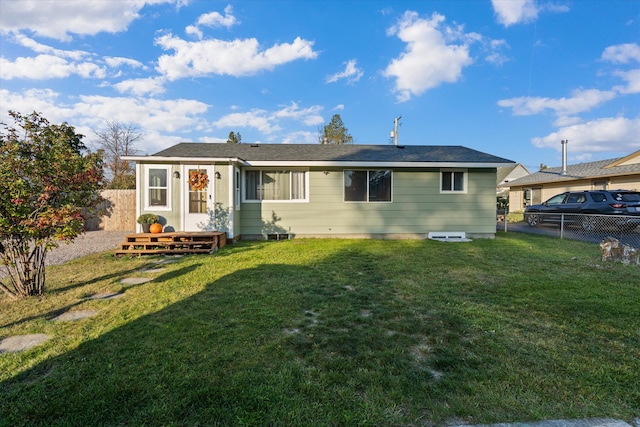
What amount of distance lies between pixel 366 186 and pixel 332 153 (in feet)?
5.79

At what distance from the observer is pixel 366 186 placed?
9.53m

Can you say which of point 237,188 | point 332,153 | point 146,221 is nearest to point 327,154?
point 332,153

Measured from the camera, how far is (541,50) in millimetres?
12828

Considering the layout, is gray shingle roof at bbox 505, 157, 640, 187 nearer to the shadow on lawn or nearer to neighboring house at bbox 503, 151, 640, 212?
neighboring house at bbox 503, 151, 640, 212

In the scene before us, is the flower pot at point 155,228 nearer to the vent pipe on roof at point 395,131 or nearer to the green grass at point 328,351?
the green grass at point 328,351

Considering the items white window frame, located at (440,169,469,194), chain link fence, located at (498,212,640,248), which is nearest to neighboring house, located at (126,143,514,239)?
white window frame, located at (440,169,469,194)

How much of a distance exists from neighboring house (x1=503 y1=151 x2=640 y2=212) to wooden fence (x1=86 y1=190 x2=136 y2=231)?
2303cm

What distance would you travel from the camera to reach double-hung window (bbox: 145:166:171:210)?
8.16 meters

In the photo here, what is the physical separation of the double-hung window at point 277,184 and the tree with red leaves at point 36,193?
5.39 m

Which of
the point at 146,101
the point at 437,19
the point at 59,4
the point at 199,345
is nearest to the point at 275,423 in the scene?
the point at 199,345

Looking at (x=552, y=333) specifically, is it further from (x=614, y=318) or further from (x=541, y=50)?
(x=541, y=50)

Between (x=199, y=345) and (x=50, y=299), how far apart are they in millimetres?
2788

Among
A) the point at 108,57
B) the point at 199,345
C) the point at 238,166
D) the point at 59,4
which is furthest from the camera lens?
the point at 108,57

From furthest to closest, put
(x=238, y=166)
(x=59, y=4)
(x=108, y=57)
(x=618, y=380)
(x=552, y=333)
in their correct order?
(x=108, y=57), (x=238, y=166), (x=59, y=4), (x=552, y=333), (x=618, y=380)
